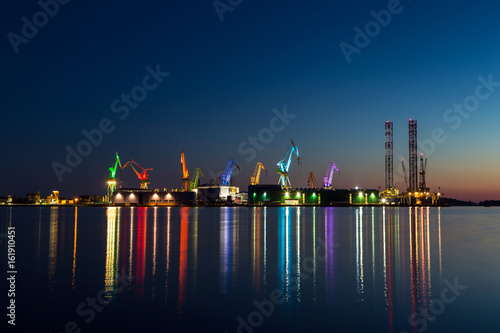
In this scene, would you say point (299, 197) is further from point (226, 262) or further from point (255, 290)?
point (255, 290)

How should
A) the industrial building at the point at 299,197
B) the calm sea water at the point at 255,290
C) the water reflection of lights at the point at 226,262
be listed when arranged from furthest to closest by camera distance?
the industrial building at the point at 299,197 → the water reflection of lights at the point at 226,262 → the calm sea water at the point at 255,290

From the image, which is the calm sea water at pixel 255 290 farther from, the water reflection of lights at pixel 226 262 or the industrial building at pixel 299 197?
the industrial building at pixel 299 197

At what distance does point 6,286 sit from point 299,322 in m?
10.6

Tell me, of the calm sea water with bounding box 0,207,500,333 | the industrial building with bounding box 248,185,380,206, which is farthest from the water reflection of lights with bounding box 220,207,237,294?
the industrial building with bounding box 248,185,380,206

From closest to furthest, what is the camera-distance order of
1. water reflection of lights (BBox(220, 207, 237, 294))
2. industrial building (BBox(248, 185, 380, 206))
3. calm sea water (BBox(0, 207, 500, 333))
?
calm sea water (BBox(0, 207, 500, 333)) < water reflection of lights (BBox(220, 207, 237, 294)) < industrial building (BBox(248, 185, 380, 206))

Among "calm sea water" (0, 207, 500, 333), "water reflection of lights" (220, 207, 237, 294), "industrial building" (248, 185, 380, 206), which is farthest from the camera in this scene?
"industrial building" (248, 185, 380, 206)

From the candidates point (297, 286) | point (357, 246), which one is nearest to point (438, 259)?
point (357, 246)

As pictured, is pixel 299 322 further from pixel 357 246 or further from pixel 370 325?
pixel 357 246

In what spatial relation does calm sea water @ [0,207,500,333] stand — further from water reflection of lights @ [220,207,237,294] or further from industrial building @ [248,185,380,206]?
industrial building @ [248,185,380,206]

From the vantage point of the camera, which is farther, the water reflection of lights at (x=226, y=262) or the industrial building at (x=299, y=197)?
the industrial building at (x=299, y=197)

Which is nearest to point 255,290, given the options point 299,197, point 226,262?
point 226,262

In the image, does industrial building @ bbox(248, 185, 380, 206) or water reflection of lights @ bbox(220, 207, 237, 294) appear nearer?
water reflection of lights @ bbox(220, 207, 237, 294)

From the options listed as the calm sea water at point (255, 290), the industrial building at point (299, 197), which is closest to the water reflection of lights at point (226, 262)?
the calm sea water at point (255, 290)

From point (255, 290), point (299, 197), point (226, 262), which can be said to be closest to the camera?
point (255, 290)
